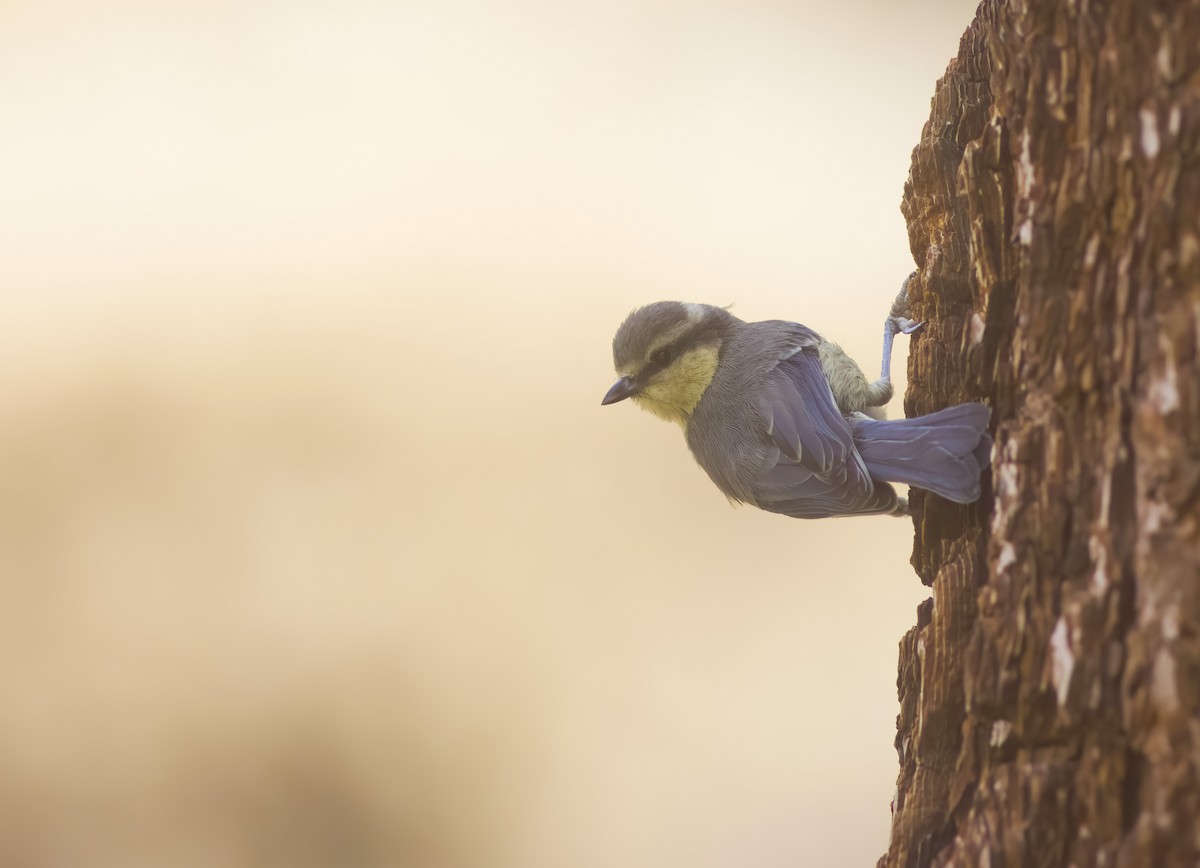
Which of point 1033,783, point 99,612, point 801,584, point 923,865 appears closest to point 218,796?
point 99,612

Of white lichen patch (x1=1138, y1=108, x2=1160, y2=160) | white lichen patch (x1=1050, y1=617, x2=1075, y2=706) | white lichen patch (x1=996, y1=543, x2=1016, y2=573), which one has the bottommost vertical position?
white lichen patch (x1=1050, y1=617, x2=1075, y2=706)

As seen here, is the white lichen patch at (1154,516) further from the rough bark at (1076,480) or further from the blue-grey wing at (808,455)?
the blue-grey wing at (808,455)

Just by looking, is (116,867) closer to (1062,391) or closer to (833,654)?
(833,654)

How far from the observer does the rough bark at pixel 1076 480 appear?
977 mm

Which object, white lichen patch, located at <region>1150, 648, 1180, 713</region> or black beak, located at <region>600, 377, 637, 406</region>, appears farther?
black beak, located at <region>600, 377, 637, 406</region>

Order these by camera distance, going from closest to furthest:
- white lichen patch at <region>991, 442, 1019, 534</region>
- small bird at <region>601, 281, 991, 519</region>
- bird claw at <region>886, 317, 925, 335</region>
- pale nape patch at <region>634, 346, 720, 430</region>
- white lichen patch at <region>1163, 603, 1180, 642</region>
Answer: white lichen patch at <region>1163, 603, 1180, 642</region>, white lichen patch at <region>991, 442, 1019, 534</region>, small bird at <region>601, 281, 991, 519</region>, bird claw at <region>886, 317, 925, 335</region>, pale nape patch at <region>634, 346, 720, 430</region>

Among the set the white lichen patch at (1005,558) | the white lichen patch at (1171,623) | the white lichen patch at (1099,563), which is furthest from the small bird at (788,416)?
the white lichen patch at (1171,623)

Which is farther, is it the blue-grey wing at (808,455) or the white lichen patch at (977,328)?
the blue-grey wing at (808,455)

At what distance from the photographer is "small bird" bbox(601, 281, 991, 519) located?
1.34m

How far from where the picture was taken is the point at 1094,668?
105 centimetres

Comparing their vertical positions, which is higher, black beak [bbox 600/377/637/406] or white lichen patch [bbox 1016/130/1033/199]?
white lichen patch [bbox 1016/130/1033/199]

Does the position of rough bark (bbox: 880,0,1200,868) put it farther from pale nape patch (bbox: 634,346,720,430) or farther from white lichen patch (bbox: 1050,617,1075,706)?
pale nape patch (bbox: 634,346,720,430)

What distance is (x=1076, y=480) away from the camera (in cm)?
110

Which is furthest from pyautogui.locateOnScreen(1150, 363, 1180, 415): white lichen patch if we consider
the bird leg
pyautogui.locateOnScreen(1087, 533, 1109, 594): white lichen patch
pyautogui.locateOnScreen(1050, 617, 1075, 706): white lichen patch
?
the bird leg
